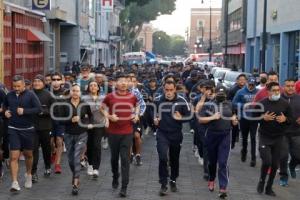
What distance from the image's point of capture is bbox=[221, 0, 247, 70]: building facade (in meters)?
51.9

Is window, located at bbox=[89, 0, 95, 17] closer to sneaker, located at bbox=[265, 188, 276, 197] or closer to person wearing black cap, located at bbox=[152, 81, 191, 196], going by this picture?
person wearing black cap, located at bbox=[152, 81, 191, 196]

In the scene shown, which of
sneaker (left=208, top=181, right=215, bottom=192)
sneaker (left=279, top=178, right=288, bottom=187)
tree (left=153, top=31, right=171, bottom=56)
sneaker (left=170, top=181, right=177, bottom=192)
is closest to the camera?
sneaker (left=170, top=181, right=177, bottom=192)

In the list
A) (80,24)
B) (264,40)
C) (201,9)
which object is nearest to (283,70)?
(264,40)

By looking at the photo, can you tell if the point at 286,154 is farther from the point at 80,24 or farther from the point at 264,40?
the point at 80,24

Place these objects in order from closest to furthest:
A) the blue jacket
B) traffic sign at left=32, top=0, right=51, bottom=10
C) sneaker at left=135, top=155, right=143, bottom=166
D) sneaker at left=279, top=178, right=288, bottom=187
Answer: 1. sneaker at left=279, top=178, right=288, bottom=187
2. sneaker at left=135, top=155, right=143, bottom=166
3. the blue jacket
4. traffic sign at left=32, top=0, right=51, bottom=10

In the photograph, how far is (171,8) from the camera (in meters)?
76.1

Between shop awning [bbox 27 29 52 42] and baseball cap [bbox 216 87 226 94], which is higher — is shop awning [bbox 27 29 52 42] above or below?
above

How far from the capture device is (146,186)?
34.9 ft

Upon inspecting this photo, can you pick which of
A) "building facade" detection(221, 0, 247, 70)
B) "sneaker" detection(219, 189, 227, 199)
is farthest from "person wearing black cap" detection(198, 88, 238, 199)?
"building facade" detection(221, 0, 247, 70)

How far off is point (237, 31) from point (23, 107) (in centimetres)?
4781

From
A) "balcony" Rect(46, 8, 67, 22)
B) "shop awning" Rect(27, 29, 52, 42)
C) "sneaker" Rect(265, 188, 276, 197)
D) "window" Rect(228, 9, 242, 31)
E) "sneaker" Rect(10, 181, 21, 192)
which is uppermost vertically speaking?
"window" Rect(228, 9, 242, 31)

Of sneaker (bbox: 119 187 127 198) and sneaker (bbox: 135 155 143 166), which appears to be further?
sneaker (bbox: 135 155 143 166)

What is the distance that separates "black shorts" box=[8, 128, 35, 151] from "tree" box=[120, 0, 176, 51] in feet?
198

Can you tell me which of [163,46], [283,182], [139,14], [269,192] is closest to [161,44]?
[163,46]
